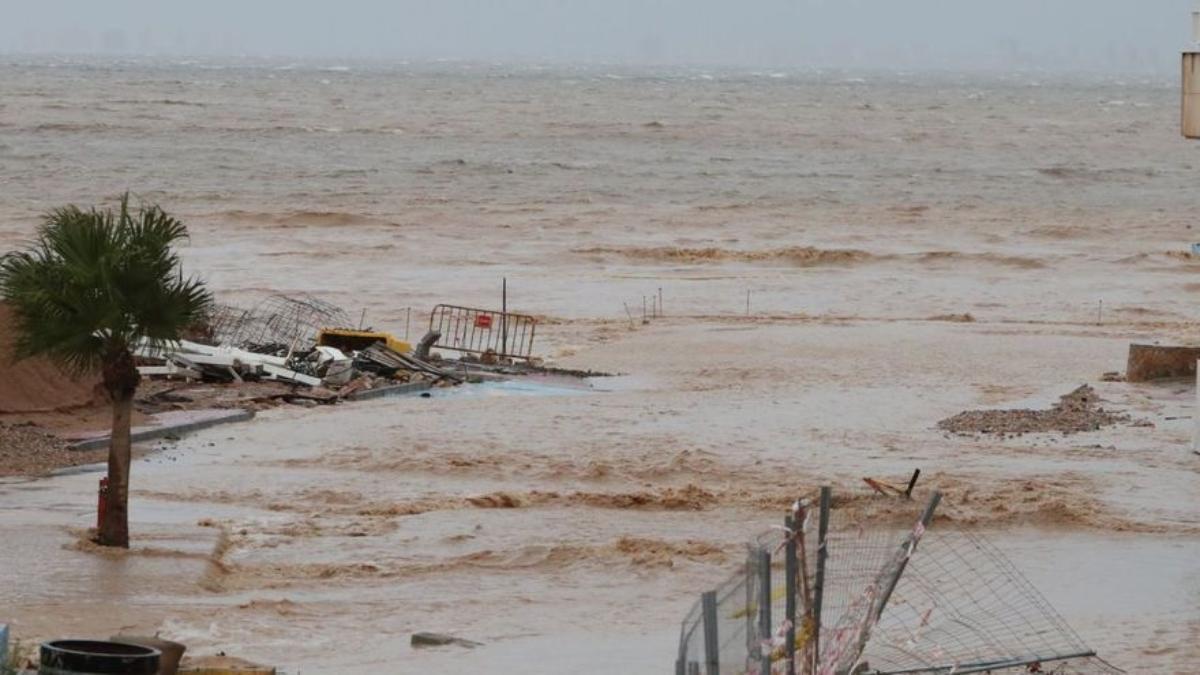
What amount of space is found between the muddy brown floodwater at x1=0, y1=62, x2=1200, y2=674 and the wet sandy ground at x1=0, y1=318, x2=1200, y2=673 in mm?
50

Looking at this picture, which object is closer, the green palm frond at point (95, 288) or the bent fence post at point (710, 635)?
the bent fence post at point (710, 635)

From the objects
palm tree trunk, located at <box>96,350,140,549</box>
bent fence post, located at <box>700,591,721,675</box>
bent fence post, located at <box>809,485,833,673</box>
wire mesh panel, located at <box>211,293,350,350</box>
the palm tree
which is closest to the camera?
bent fence post, located at <box>700,591,721,675</box>

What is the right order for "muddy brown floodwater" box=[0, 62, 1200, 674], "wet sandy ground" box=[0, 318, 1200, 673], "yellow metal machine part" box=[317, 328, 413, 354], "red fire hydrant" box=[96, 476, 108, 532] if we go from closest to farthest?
"wet sandy ground" box=[0, 318, 1200, 673], "muddy brown floodwater" box=[0, 62, 1200, 674], "red fire hydrant" box=[96, 476, 108, 532], "yellow metal machine part" box=[317, 328, 413, 354]

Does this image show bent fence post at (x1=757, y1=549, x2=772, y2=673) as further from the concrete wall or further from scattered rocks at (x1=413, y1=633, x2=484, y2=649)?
the concrete wall

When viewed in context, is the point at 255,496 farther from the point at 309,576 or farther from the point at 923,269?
the point at 923,269

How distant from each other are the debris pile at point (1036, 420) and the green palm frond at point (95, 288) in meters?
10.6

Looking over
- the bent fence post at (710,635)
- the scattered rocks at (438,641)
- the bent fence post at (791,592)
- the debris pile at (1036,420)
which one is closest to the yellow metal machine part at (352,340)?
the debris pile at (1036,420)

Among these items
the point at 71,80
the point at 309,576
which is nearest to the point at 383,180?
the point at 309,576

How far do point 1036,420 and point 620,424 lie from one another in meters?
4.61

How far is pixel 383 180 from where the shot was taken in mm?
69125

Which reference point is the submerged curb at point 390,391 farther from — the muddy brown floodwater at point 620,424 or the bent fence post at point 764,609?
the bent fence post at point 764,609

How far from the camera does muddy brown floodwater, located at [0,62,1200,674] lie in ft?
51.8

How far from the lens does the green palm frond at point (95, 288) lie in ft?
52.7

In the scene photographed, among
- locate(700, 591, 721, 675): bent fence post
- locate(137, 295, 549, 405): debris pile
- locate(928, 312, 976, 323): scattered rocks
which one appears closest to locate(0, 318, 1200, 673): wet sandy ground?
locate(137, 295, 549, 405): debris pile
